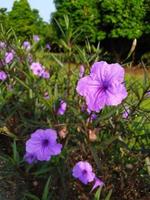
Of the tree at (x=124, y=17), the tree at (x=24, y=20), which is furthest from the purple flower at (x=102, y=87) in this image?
the tree at (x=24, y=20)

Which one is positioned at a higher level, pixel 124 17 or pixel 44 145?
pixel 124 17

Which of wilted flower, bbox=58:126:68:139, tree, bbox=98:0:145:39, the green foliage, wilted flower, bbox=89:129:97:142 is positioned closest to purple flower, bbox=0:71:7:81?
wilted flower, bbox=58:126:68:139

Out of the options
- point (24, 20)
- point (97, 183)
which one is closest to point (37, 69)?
point (97, 183)

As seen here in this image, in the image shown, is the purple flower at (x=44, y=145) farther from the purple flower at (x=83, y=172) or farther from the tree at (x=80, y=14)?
Answer: the tree at (x=80, y=14)

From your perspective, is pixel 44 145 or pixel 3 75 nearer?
pixel 44 145

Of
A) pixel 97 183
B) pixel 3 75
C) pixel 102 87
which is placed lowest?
pixel 97 183

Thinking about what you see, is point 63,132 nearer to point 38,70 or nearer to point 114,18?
point 38,70
